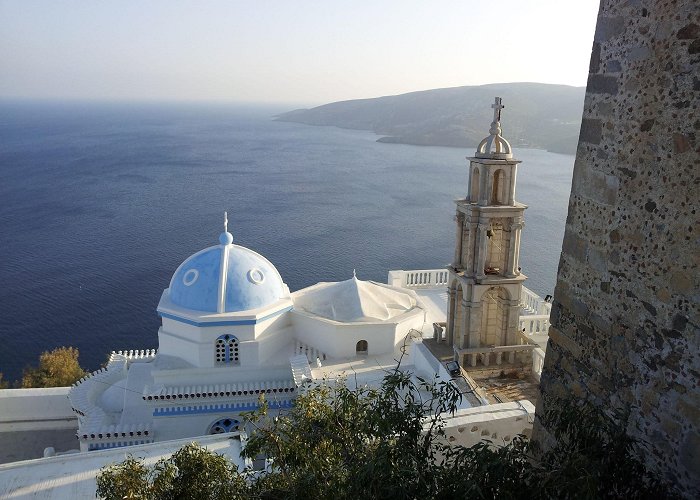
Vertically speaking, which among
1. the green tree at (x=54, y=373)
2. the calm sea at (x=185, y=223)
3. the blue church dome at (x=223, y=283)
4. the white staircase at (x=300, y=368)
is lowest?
the calm sea at (x=185, y=223)

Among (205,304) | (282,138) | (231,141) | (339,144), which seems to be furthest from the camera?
→ (282,138)

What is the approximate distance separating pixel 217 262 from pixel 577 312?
10.3 meters

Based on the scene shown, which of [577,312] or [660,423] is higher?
[577,312]

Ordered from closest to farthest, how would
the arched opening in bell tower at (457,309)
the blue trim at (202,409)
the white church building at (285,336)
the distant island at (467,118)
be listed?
the white church building at (285,336)
the arched opening in bell tower at (457,309)
the blue trim at (202,409)
the distant island at (467,118)

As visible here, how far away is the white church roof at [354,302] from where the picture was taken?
Answer: 46.3ft

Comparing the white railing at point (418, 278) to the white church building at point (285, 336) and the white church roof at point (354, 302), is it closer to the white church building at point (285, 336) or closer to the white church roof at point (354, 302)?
the white church building at point (285, 336)

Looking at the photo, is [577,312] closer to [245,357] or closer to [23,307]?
[245,357]

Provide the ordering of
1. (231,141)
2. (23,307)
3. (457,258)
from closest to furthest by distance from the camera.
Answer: (457,258) < (23,307) < (231,141)

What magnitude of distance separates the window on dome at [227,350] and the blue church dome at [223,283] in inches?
25.8

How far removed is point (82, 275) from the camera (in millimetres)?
34219

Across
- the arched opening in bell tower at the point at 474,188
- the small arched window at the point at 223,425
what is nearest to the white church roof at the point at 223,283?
the small arched window at the point at 223,425

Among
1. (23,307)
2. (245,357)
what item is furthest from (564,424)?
(23,307)

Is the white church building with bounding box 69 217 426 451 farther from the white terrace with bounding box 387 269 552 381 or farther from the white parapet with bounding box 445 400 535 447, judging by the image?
the white parapet with bounding box 445 400 535 447

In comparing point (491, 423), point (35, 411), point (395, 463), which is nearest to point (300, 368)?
point (491, 423)
